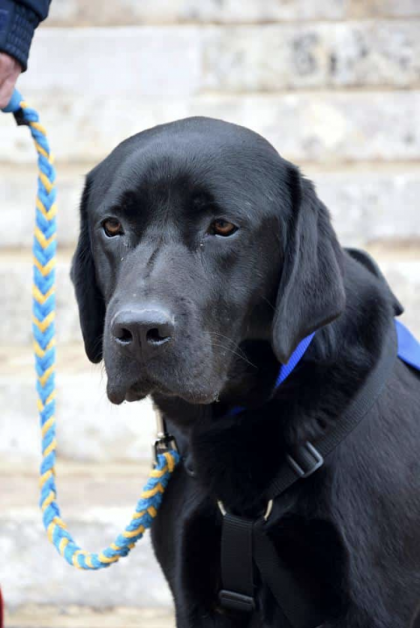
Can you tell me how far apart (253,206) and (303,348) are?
35cm

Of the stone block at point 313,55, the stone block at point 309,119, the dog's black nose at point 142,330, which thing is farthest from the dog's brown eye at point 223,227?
the stone block at point 313,55

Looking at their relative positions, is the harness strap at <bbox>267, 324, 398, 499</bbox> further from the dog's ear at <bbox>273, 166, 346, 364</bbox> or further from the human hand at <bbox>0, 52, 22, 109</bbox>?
the human hand at <bbox>0, 52, 22, 109</bbox>

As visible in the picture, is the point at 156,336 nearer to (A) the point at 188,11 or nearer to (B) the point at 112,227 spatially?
(B) the point at 112,227

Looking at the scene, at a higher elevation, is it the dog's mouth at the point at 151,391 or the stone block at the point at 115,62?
the dog's mouth at the point at 151,391

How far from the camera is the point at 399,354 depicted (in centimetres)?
237

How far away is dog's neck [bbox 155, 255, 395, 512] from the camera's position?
2.19 meters

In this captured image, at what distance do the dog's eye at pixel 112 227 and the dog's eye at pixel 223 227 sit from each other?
229mm

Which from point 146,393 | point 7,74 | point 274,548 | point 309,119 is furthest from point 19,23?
point 309,119

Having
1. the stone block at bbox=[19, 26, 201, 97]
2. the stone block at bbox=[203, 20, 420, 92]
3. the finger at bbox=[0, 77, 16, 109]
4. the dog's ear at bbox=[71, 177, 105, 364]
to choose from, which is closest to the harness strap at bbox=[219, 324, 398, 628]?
the dog's ear at bbox=[71, 177, 105, 364]

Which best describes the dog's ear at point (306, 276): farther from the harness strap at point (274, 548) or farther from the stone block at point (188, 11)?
the stone block at point (188, 11)

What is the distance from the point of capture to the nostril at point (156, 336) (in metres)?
1.92

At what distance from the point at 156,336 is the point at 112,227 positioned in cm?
39

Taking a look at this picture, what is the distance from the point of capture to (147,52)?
4641 mm

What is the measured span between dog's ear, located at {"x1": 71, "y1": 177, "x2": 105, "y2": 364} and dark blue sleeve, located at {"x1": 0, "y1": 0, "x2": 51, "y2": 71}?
0.39m
